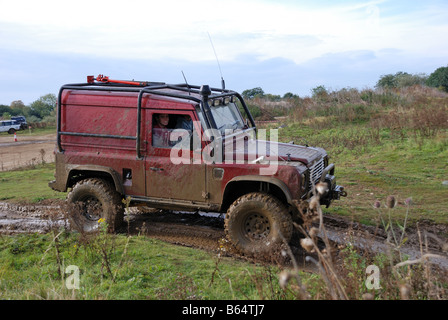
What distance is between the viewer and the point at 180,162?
6.78 metres

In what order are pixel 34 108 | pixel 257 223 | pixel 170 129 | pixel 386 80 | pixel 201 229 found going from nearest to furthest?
pixel 257 223 → pixel 170 129 → pixel 201 229 → pixel 386 80 → pixel 34 108

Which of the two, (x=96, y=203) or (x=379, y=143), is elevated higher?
(x=379, y=143)

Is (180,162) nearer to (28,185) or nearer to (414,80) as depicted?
(28,185)

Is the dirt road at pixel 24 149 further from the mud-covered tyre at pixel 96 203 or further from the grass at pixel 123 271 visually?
the grass at pixel 123 271

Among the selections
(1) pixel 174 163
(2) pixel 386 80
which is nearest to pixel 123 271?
(1) pixel 174 163

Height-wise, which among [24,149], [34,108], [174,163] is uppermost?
[34,108]

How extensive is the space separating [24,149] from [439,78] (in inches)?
1174

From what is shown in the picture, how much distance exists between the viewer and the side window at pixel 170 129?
686 centimetres

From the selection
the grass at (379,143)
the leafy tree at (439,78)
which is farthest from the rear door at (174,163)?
the leafy tree at (439,78)

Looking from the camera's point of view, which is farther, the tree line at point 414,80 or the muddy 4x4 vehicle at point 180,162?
the tree line at point 414,80

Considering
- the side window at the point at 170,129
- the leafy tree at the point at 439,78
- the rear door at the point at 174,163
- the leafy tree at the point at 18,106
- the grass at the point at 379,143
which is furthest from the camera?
the leafy tree at the point at 18,106

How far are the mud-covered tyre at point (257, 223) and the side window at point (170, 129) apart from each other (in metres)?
1.37

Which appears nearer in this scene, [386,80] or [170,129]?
[170,129]
